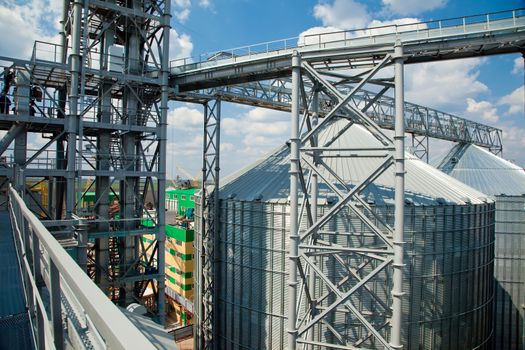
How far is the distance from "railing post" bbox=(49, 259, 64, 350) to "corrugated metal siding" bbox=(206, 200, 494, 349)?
9.95m

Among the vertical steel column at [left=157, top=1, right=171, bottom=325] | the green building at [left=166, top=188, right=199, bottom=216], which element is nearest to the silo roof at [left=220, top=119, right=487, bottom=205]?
the vertical steel column at [left=157, top=1, right=171, bottom=325]

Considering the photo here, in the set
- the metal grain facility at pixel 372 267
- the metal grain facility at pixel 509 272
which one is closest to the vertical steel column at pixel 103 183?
the metal grain facility at pixel 372 267

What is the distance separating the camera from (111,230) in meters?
15.6

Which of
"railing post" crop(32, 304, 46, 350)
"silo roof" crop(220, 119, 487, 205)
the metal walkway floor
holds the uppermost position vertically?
"silo roof" crop(220, 119, 487, 205)

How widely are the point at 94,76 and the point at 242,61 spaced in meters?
6.21

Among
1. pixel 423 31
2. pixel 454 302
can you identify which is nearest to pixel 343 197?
pixel 423 31

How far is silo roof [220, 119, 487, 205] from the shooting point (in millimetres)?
13219

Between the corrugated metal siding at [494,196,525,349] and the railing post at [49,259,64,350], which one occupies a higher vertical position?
the railing post at [49,259,64,350]

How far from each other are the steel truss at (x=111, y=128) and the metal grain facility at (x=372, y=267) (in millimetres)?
3878

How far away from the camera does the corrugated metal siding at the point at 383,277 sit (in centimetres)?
1214

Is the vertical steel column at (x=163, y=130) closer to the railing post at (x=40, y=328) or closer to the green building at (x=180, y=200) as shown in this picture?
the railing post at (x=40, y=328)

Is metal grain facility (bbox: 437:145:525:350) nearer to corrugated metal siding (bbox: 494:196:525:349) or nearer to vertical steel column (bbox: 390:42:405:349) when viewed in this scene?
corrugated metal siding (bbox: 494:196:525:349)

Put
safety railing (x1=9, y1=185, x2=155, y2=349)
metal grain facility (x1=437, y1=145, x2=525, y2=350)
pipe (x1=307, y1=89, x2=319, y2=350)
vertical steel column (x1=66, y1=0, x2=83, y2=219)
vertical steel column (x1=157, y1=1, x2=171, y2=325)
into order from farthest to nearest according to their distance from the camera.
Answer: metal grain facility (x1=437, y1=145, x2=525, y2=350) < vertical steel column (x1=157, y1=1, x2=171, y2=325) < vertical steel column (x1=66, y1=0, x2=83, y2=219) < pipe (x1=307, y1=89, x2=319, y2=350) < safety railing (x1=9, y1=185, x2=155, y2=349)

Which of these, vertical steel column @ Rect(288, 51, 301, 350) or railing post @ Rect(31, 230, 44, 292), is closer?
railing post @ Rect(31, 230, 44, 292)
